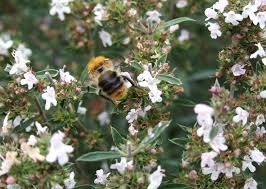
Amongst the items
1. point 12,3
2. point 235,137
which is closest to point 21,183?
point 235,137

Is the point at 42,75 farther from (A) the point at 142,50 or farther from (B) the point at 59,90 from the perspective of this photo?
(A) the point at 142,50

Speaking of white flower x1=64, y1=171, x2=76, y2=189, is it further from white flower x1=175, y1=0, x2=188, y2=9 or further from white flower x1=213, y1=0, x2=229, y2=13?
white flower x1=175, y1=0, x2=188, y2=9

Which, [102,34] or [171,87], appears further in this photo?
[102,34]

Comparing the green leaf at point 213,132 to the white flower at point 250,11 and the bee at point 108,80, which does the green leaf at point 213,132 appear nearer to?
the bee at point 108,80

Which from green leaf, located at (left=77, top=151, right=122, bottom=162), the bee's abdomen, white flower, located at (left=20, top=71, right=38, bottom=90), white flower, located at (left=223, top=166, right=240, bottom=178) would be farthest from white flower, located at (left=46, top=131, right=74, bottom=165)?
white flower, located at (left=223, top=166, right=240, bottom=178)

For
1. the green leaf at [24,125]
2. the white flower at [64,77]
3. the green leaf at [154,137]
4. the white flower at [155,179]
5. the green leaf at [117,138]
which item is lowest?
the white flower at [155,179]

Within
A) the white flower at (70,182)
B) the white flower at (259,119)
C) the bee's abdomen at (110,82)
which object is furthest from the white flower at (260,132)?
the white flower at (70,182)
